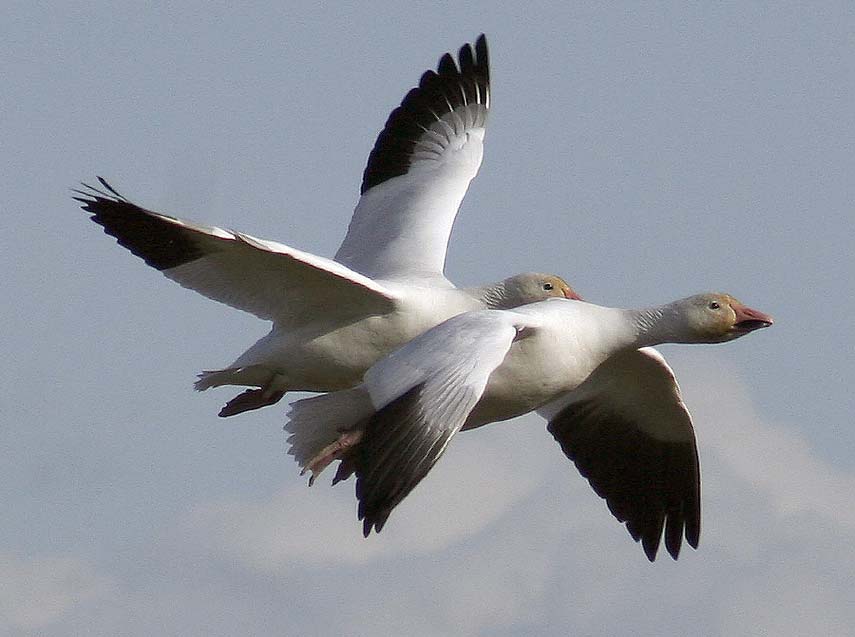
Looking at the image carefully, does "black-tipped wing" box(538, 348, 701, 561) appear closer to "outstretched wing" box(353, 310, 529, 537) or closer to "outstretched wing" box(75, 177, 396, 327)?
"outstretched wing" box(75, 177, 396, 327)

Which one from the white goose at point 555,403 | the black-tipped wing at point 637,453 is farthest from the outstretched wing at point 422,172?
the white goose at point 555,403

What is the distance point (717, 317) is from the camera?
40.9 ft

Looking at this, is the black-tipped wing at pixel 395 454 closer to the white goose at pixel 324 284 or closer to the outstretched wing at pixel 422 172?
the white goose at pixel 324 284

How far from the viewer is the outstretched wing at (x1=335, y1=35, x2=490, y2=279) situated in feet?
47.8

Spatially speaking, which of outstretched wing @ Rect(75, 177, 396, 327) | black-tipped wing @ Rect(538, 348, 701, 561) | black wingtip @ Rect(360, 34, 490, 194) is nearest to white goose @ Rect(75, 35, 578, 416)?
outstretched wing @ Rect(75, 177, 396, 327)

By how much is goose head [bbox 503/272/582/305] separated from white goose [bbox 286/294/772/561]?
0.94m

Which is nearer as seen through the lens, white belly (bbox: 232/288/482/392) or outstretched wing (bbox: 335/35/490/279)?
white belly (bbox: 232/288/482/392)

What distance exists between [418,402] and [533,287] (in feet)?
14.3

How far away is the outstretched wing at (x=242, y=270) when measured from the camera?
12.1 meters

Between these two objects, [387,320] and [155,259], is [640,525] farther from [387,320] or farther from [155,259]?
[155,259]

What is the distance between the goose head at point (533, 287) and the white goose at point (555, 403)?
94 centimetres

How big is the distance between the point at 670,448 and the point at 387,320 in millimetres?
2197

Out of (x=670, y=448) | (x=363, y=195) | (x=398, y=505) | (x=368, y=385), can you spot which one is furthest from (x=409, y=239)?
(x=398, y=505)

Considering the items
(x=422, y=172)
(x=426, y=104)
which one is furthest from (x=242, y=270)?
(x=426, y=104)
